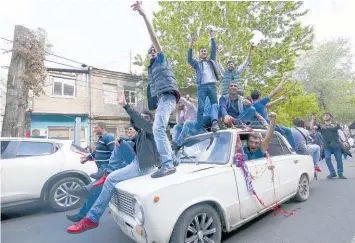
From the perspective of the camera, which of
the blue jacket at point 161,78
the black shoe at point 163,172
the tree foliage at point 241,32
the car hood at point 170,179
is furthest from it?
the tree foliage at point 241,32

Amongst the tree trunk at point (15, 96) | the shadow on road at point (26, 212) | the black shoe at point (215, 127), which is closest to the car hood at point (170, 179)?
the black shoe at point (215, 127)

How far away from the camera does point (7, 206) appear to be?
4863 millimetres

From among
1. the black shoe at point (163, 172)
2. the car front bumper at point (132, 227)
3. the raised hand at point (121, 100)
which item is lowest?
the car front bumper at point (132, 227)

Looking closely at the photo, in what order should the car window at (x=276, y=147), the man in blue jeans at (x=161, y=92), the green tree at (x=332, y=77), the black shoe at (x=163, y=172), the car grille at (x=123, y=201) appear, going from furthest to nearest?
the green tree at (x=332, y=77)
the car window at (x=276, y=147)
the man in blue jeans at (x=161, y=92)
the black shoe at (x=163, y=172)
the car grille at (x=123, y=201)

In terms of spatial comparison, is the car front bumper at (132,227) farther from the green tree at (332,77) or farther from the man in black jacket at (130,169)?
the green tree at (332,77)

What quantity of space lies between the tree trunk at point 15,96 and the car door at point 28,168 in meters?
3.64

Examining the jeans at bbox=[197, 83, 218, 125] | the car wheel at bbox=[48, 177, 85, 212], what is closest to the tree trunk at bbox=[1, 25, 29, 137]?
the car wheel at bbox=[48, 177, 85, 212]

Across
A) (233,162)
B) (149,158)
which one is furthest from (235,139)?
(149,158)

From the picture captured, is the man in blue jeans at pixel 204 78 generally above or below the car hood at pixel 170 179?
above

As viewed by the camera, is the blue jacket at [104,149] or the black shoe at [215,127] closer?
the black shoe at [215,127]

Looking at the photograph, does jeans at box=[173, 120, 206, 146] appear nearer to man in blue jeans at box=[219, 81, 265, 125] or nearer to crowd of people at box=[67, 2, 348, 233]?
crowd of people at box=[67, 2, 348, 233]

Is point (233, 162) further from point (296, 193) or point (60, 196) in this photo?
point (60, 196)

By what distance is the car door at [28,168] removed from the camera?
4911 millimetres

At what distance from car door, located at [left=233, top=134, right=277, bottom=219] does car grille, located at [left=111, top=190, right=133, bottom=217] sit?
1445 millimetres
